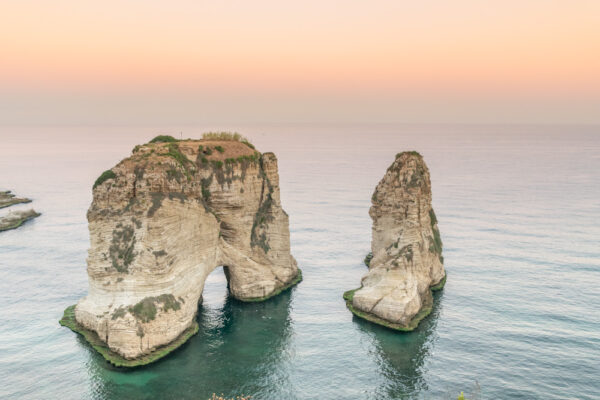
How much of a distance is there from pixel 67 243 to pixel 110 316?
4743 centimetres

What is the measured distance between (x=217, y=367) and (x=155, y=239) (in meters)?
13.5

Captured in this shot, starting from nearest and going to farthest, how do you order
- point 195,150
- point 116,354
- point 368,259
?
1. point 116,354
2. point 195,150
3. point 368,259

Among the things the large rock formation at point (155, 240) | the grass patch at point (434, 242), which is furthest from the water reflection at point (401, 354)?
the large rock formation at point (155, 240)

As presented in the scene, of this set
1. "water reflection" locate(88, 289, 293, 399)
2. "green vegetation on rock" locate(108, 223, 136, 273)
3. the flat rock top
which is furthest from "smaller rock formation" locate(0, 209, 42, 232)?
"water reflection" locate(88, 289, 293, 399)

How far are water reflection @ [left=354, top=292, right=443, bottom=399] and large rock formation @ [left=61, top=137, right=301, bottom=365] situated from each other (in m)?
19.6

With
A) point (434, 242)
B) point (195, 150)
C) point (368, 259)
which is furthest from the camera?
point (368, 259)

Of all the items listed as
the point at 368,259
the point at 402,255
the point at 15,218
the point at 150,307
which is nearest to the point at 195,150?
the point at 150,307

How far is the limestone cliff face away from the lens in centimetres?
3991

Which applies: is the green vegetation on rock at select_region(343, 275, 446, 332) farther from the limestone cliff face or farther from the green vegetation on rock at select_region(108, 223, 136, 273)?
the green vegetation on rock at select_region(108, 223, 136, 273)

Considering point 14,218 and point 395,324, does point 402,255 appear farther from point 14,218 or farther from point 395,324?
point 14,218

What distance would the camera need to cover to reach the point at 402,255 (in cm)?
5209

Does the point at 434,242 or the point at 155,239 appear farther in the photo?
the point at 434,242

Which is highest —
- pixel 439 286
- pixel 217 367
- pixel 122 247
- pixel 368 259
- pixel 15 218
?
pixel 122 247

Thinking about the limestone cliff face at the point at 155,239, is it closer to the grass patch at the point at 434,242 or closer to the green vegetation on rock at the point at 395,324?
the green vegetation on rock at the point at 395,324
